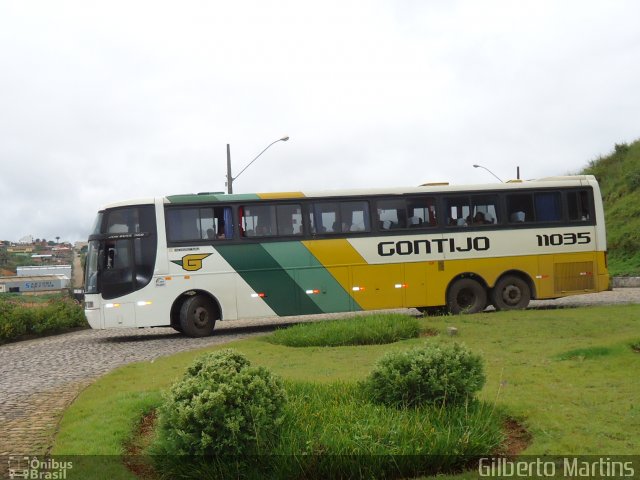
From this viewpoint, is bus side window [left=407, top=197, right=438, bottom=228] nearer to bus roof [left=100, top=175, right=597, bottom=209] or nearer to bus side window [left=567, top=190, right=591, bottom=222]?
bus roof [left=100, top=175, right=597, bottom=209]

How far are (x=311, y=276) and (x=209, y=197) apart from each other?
341 centimetres

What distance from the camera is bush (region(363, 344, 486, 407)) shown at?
275 inches

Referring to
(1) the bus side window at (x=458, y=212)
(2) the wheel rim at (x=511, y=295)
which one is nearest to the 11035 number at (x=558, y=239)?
(2) the wheel rim at (x=511, y=295)

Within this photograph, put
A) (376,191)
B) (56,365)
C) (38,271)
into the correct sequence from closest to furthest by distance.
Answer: (56,365) → (376,191) → (38,271)

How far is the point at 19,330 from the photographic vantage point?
821 inches

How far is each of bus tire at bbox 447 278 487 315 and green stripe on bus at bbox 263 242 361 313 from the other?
9.48 ft

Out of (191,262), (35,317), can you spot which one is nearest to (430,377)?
(191,262)

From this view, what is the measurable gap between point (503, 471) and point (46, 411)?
6088 millimetres

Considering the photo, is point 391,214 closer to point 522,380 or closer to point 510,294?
point 510,294

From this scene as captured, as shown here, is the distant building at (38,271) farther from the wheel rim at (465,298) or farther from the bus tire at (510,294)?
the bus tire at (510,294)

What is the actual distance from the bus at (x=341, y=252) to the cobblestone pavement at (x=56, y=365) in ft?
3.58

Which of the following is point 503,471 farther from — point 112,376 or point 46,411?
point 112,376

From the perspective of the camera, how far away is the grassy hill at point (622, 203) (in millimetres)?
36594

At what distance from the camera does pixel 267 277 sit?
18391mm
